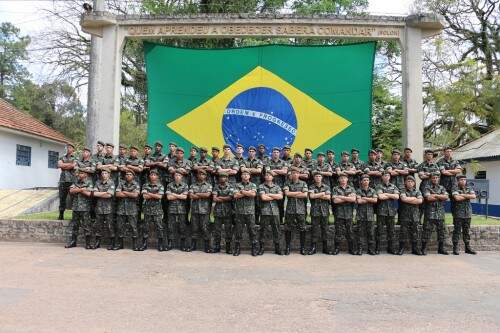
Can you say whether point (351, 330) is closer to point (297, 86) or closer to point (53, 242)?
point (53, 242)

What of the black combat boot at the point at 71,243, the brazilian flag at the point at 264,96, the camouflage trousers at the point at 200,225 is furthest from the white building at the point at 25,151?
the camouflage trousers at the point at 200,225

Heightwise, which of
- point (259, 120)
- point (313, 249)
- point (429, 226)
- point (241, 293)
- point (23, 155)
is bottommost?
point (241, 293)

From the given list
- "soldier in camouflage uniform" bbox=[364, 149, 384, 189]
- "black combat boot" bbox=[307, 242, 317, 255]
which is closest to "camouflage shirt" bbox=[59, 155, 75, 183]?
"black combat boot" bbox=[307, 242, 317, 255]

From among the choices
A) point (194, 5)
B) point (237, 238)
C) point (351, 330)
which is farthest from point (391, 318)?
point (194, 5)

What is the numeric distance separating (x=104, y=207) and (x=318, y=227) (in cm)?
429

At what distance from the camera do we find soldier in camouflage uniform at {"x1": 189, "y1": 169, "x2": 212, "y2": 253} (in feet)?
30.1

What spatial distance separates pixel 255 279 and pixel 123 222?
3.68m

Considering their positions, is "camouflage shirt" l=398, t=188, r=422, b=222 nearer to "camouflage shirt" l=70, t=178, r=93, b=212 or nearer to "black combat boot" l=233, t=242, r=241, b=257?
"black combat boot" l=233, t=242, r=241, b=257

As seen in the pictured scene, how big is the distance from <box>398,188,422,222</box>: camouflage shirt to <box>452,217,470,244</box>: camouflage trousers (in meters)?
0.85

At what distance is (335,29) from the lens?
37.2 feet

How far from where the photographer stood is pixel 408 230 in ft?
30.8

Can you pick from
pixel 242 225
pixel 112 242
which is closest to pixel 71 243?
pixel 112 242

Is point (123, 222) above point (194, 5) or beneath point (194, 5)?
beneath

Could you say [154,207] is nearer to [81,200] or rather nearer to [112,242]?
[112,242]
